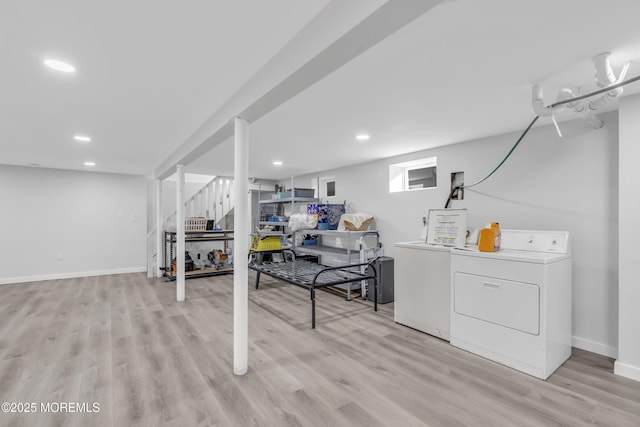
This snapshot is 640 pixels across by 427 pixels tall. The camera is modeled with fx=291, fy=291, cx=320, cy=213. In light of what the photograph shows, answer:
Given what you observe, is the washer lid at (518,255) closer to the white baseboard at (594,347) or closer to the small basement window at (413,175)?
the white baseboard at (594,347)

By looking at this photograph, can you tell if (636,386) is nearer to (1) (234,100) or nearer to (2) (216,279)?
(1) (234,100)

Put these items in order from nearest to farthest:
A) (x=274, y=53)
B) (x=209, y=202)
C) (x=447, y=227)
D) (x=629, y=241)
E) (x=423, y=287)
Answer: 1. (x=274, y=53)
2. (x=629, y=241)
3. (x=423, y=287)
4. (x=447, y=227)
5. (x=209, y=202)

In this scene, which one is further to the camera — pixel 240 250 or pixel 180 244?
pixel 180 244

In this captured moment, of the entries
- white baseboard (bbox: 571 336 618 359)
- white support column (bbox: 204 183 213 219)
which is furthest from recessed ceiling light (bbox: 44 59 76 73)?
white support column (bbox: 204 183 213 219)

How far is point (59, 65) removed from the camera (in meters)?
1.78

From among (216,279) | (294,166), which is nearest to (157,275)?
(216,279)

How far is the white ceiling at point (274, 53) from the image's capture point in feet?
4.34

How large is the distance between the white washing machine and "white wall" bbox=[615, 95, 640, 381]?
35cm

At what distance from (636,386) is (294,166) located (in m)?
4.73

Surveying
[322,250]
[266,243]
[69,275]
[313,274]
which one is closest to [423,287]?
[313,274]

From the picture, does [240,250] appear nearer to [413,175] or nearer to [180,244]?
[180,244]

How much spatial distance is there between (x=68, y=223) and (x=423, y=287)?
6697 millimetres

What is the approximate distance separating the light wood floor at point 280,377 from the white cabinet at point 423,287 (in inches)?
5.4

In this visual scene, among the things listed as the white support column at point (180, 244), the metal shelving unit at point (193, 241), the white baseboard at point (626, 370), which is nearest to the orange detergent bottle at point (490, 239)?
the white baseboard at point (626, 370)
